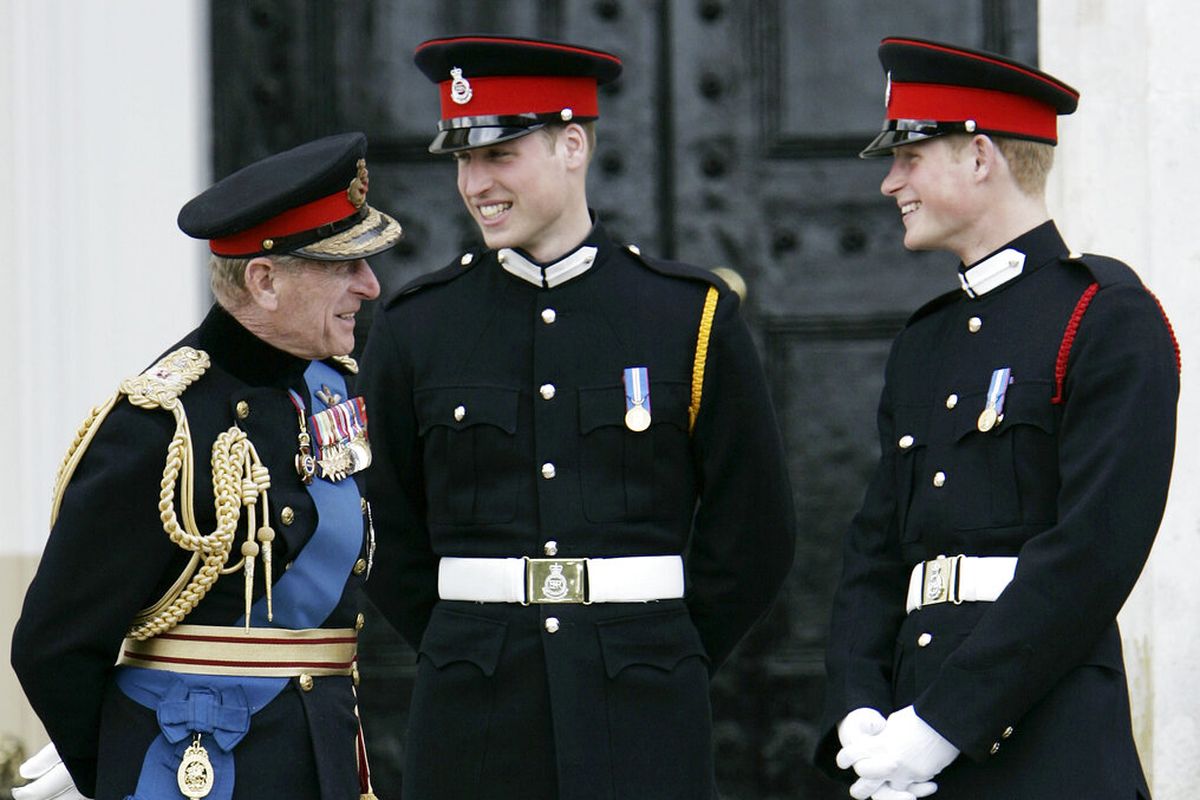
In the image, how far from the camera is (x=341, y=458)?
3.52 metres

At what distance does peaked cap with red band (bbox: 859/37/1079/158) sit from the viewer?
3.66m

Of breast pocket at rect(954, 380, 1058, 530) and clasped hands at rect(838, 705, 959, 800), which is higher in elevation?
breast pocket at rect(954, 380, 1058, 530)

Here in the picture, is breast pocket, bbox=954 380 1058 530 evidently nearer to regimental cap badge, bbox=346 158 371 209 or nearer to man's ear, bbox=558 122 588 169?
man's ear, bbox=558 122 588 169

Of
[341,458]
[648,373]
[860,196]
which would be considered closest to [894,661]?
[648,373]

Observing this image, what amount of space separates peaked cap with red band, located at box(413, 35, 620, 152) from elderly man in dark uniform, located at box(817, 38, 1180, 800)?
552 millimetres

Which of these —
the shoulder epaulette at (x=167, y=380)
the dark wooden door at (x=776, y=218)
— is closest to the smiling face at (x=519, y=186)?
the shoulder epaulette at (x=167, y=380)

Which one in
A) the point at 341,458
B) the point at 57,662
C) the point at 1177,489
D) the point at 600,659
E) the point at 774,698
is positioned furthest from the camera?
the point at 774,698

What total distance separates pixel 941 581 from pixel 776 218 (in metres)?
1.83

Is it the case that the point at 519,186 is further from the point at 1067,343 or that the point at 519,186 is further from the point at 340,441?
the point at 1067,343

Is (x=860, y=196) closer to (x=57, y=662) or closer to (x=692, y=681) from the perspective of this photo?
(x=692, y=681)

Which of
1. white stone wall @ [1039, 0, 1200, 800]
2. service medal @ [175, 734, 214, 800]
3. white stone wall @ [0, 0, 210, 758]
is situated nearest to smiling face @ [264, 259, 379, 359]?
service medal @ [175, 734, 214, 800]

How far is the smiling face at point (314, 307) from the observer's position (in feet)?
11.3

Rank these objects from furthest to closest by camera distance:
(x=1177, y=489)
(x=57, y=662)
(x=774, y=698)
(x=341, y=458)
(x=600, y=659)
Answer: (x=774, y=698) < (x=1177, y=489) < (x=600, y=659) < (x=341, y=458) < (x=57, y=662)

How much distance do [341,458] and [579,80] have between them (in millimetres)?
871
